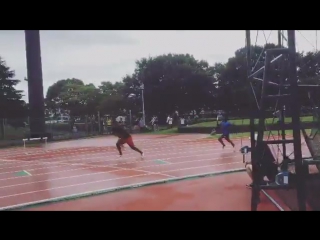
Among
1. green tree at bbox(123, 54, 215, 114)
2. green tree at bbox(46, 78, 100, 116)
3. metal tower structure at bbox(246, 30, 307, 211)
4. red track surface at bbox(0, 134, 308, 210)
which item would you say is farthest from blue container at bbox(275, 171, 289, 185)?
green tree at bbox(46, 78, 100, 116)

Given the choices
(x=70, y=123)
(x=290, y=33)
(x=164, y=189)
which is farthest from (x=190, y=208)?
(x=70, y=123)

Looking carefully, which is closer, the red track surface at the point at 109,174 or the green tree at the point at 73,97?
the red track surface at the point at 109,174

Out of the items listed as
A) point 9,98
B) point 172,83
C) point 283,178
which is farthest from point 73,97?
point 283,178

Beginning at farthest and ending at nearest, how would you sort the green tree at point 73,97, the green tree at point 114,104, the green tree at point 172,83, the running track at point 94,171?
the green tree at point 73,97
the green tree at point 114,104
the green tree at point 172,83
the running track at point 94,171

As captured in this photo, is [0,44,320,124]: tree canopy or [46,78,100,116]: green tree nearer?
[0,44,320,124]: tree canopy

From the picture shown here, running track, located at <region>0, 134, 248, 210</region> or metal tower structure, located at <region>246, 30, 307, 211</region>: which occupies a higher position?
metal tower structure, located at <region>246, 30, 307, 211</region>

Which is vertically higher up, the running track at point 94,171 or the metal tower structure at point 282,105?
the metal tower structure at point 282,105

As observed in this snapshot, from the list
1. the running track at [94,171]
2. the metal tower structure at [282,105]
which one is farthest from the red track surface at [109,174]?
the metal tower structure at [282,105]

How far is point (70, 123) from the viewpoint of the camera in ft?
82.1

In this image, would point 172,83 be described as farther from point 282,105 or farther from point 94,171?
point 282,105

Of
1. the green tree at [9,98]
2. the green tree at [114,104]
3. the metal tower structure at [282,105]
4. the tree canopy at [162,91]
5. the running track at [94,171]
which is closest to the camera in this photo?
the metal tower structure at [282,105]

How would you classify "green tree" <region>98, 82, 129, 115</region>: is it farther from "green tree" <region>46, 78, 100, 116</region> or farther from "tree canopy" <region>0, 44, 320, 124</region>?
"green tree" <region>46, 78, 100, 116</region>

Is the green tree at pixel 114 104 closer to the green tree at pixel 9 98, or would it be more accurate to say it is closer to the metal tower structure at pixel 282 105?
the green tree at pixel 9 98
